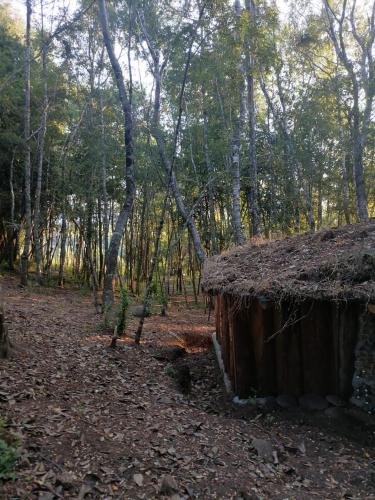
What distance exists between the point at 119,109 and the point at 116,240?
306 inches

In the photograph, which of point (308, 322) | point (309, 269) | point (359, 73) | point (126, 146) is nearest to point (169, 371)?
point (308, 322)

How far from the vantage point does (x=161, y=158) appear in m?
11.4

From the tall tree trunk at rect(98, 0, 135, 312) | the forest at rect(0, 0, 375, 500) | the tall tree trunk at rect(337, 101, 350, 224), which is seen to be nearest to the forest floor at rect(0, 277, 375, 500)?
the forest at rect(0, 0, 375, 500)

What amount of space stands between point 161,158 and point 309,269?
7.73 meters

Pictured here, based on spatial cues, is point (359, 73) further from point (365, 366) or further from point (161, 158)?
point (365, 366)

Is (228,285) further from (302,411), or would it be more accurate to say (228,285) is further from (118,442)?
(118,442)

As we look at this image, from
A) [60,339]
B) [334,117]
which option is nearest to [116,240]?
[60,339]

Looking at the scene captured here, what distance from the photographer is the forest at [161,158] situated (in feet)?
19.3

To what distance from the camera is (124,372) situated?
5.57 m

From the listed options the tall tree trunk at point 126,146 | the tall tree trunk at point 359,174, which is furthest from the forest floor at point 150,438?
the tall tree trunk at point 359,174

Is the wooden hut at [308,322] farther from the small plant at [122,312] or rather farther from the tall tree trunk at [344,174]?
the tall tree trunk at [344,174]

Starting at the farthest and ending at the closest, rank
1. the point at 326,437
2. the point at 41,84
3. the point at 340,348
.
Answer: the point at 41,84 < the point at 340,348 < the point at 326,437

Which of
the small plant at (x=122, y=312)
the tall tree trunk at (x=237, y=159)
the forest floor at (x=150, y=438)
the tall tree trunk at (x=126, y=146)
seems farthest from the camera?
the tall tree trunk at (x=237, y=159)

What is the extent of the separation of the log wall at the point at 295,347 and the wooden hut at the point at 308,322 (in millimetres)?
11
